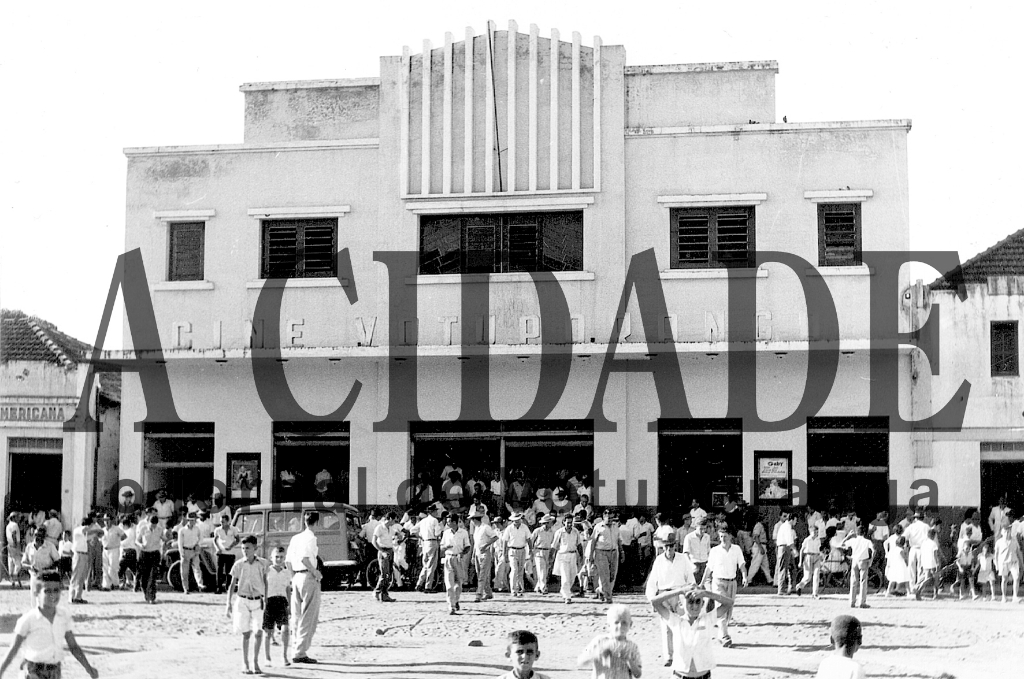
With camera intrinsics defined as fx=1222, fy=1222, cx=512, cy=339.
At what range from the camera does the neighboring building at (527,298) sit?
2025 centimetres

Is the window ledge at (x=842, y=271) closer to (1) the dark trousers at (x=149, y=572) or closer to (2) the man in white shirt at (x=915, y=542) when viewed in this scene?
(2) the man in white shirt at (x=915, y=542)

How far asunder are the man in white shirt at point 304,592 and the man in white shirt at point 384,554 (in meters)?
3.16

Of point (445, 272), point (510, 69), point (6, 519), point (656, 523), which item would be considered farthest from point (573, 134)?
point (6, 519)

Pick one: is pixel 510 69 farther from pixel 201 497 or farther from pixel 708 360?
pixel 201 497

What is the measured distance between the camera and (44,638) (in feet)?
34.8

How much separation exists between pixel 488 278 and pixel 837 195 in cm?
599

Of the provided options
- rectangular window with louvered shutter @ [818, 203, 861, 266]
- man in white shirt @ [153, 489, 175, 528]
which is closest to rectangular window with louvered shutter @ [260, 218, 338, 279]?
man in white shirt @ [153, 489, 175, 528]

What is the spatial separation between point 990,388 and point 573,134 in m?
8.25

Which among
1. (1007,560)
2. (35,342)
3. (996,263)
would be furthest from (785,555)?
(35,342)

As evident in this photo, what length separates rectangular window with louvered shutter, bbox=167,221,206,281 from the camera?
21312mm

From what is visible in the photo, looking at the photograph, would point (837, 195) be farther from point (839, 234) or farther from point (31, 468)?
point (31, 468)

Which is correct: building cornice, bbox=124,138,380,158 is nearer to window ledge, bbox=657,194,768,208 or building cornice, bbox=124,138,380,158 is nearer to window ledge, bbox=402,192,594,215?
window ledge, bbox=402,192,594,215

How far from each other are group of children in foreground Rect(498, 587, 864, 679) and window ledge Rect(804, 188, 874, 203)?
32.9ft

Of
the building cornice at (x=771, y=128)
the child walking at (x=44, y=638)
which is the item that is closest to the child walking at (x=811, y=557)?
the building cornice at (x=771, y=128)
